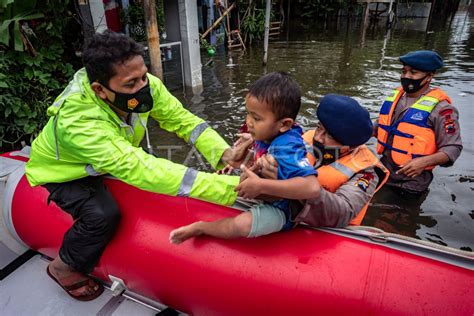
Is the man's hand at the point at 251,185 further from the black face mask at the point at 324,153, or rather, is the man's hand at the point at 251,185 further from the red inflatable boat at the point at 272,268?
the black face mask at the point at 324,153

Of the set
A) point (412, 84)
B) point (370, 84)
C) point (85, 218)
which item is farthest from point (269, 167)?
point (370, 84)

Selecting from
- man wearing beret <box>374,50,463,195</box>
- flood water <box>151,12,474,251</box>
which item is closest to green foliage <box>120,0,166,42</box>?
flood water <box>151,12,474,251</box>

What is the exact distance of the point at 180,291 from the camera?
80.0 inches

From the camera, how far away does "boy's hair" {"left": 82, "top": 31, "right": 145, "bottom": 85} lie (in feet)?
6.18

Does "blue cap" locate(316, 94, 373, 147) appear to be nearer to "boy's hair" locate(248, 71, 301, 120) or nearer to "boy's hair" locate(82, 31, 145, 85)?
"boy's hair" locate(248, 71, 301, 120)

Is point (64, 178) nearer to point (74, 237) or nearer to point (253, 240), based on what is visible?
point (74, 237)

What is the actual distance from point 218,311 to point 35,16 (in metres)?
4.80

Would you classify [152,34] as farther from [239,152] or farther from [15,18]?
[239,152]

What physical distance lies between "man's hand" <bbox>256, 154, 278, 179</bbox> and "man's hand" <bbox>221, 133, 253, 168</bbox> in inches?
20.0

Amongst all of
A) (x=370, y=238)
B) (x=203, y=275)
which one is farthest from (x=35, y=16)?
(x=370, y=238)

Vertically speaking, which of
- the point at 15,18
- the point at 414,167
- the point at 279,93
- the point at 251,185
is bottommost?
the point at 414,167

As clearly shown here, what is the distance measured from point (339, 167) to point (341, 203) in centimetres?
31

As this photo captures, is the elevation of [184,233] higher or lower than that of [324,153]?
lower

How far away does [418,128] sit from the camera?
308cm
